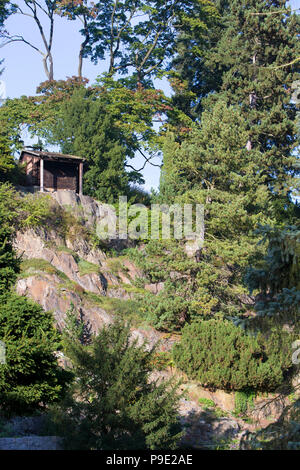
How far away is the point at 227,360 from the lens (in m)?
20.1

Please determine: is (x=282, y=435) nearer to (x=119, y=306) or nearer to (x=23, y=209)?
(x=119, y=306)

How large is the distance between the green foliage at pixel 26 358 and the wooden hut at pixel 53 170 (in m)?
15.9

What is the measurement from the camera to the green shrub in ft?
65.7

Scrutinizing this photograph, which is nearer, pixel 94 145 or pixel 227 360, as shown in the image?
pixel 227 360

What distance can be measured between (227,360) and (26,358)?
953 cm

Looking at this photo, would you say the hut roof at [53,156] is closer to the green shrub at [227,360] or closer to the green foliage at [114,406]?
the green shrub at [227,360]

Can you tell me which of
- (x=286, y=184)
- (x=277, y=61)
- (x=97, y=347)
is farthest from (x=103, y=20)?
(x=97, y=347)

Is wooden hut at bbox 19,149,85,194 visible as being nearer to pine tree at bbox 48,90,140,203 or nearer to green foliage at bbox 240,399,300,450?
pine tree at bbox 48,90,140,203

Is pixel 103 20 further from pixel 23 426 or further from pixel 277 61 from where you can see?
pixel 23 426

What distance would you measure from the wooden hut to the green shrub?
11.9 meters

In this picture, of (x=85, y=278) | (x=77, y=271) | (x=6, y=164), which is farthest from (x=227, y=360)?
(x=6, y=164)

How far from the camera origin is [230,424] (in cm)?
1852

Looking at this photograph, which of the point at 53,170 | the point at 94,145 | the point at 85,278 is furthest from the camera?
the point at 94,145

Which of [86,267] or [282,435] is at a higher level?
[86,267]
